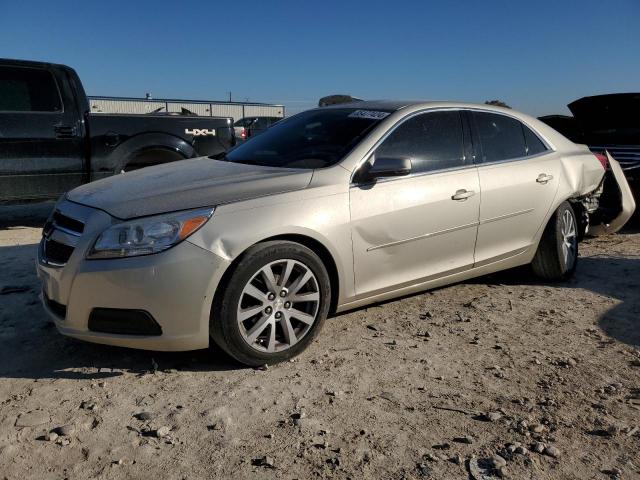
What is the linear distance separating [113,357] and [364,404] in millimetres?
1570

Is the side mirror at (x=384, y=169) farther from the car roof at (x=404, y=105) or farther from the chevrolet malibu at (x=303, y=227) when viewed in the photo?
the car roof at (x=404, y=105)

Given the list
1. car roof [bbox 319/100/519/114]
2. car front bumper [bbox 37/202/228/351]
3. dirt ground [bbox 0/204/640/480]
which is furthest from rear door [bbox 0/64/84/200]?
car front bumper [bbox 37/202/228/351]

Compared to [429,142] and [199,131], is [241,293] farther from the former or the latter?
[199,131]

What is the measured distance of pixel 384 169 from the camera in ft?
11.9

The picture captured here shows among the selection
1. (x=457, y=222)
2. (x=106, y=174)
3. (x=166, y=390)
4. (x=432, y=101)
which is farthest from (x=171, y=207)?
(x=106, y=174)

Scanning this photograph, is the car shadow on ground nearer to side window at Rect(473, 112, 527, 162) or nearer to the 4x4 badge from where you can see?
side window at Rect(473, 112, 527, 162)

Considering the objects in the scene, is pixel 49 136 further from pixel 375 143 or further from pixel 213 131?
pixel 375 143

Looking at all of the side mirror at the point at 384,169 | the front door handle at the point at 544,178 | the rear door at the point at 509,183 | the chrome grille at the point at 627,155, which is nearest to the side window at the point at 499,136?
the rear door at the point at 509,183

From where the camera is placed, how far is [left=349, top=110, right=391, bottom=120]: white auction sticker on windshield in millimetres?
4043

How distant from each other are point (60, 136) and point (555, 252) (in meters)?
5.58

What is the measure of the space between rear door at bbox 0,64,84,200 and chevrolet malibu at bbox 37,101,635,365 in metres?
3.29

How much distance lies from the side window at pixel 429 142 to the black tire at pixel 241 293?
97 centimetres

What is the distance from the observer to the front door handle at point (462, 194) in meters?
4.06

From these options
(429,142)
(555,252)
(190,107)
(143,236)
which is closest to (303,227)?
(143,236)
